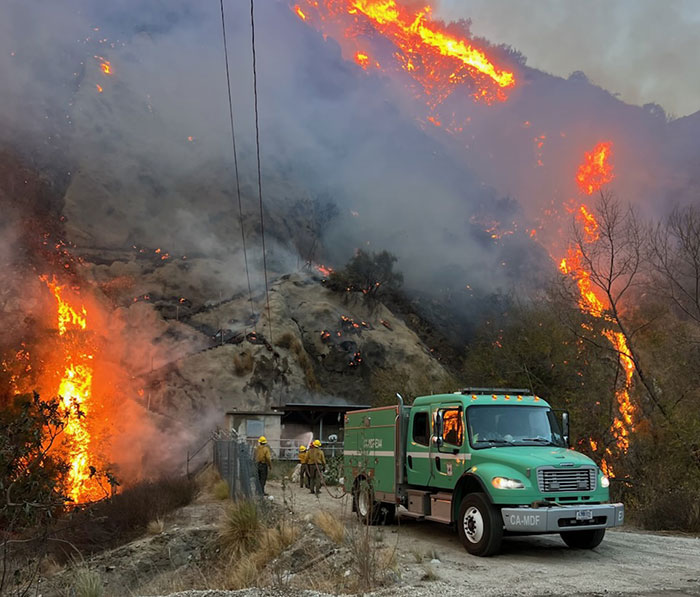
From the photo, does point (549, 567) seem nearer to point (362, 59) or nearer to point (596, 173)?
point (596, 173)

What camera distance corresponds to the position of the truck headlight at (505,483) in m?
8.73

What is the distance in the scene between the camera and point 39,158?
184ft

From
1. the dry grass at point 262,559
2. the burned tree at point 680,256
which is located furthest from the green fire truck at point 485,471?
the burned tree at point 680,256

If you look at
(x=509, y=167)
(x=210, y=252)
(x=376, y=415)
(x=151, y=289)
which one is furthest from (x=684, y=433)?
(x=509, y=167)

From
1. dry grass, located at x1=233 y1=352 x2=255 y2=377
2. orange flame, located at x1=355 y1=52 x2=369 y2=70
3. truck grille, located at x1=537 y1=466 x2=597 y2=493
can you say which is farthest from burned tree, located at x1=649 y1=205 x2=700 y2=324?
orange flame, located at x1=355 y1=52 x2=369 y2=70

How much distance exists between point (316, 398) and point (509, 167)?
7045 cm

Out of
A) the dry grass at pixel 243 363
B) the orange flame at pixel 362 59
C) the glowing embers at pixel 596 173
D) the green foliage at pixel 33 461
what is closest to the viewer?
the green foliage at pixel 33 461

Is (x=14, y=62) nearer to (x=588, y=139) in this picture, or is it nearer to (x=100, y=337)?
(x=100, y=337)

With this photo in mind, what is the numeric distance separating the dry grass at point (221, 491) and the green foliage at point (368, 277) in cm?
3766

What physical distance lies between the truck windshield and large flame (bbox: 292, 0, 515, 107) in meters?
108

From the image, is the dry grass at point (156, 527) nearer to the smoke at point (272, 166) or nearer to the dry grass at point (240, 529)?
the dry grass at point (240, 529)

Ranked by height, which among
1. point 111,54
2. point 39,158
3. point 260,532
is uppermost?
point 111,54

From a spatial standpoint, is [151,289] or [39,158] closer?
[151,289]

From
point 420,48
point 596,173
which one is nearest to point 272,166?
point 596,173
